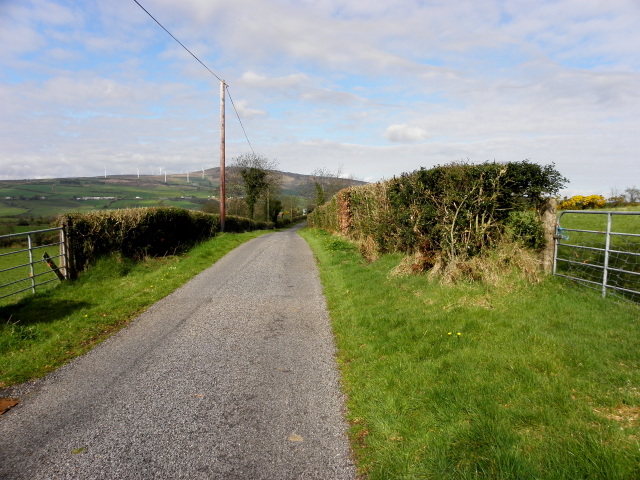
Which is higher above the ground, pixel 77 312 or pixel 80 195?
pixel 80 195

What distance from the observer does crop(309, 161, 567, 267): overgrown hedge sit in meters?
7.45

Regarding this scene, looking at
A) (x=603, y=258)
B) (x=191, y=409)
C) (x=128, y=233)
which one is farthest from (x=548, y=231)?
(x=128, y=233)

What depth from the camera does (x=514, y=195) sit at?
25.2 ft

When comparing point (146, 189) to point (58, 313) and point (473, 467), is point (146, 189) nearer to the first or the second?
point (58, 313)

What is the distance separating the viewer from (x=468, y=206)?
26.8 ft

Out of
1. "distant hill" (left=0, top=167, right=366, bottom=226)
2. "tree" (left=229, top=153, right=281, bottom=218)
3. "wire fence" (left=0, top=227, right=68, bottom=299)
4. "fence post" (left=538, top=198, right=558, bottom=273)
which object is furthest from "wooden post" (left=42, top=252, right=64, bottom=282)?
"tree" (left=229, top=153, right=281, bottom=218)

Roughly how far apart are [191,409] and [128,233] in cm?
1113

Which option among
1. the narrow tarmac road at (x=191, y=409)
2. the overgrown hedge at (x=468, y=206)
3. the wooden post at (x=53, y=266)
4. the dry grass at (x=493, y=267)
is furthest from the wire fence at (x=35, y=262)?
the overgrown hedge at (x=468, y=206)

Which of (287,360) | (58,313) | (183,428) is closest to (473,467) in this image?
(183,428)

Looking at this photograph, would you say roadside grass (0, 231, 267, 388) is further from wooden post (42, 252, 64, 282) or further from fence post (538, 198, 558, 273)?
fence post (538, 198, 558, 273)

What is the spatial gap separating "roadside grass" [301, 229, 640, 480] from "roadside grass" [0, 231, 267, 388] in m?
3.85

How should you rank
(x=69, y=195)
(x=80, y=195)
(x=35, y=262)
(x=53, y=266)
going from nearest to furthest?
1. (x=35, y=262)
2. (x=53, y=266)
3. (x=69, y=195)
4. (x=80, y=195)

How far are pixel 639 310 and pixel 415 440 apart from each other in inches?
146

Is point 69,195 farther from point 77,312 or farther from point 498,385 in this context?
point 498,385
